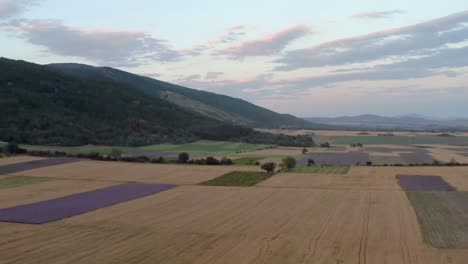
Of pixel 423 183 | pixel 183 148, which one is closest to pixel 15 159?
pixel 183 148

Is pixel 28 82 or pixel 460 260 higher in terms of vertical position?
pixel 28 82

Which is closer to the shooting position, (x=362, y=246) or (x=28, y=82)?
(x=362, y=246)

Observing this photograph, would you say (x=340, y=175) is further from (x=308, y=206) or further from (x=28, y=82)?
(x=28, y=82)

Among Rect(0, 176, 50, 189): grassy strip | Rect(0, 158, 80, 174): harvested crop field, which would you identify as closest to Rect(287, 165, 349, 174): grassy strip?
Rect(0, 176, 50, 189): grassy strip

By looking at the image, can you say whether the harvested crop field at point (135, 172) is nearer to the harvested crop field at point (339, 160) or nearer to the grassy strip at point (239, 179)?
the grassy strip at point (239, 179)

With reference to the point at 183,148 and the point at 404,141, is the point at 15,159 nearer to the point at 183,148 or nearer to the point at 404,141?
the point at 183,148

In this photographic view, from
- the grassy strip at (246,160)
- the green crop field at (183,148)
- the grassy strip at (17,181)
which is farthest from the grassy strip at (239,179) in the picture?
the green crop field at (183,148)

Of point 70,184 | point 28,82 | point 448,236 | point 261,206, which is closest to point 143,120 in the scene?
point 28,82
